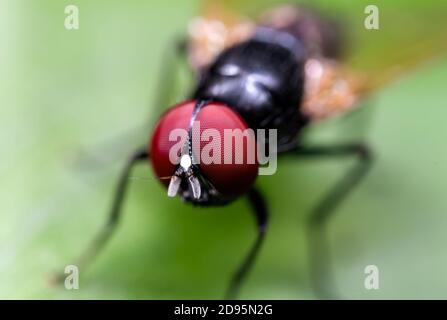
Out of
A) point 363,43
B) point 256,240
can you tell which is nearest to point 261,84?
point 256,240

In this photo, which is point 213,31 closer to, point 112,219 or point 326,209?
point 326,209

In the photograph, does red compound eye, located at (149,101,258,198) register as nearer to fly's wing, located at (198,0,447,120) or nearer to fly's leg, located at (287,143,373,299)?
fly's leg, located at (287,143,373,299)

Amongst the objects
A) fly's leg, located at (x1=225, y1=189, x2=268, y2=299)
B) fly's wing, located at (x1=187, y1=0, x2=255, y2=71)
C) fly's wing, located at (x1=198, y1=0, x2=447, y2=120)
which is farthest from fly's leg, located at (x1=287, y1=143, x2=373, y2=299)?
fly's wing, located at (x1=187, y1=0, x2=255, y2=71)

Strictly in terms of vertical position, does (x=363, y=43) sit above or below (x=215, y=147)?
above

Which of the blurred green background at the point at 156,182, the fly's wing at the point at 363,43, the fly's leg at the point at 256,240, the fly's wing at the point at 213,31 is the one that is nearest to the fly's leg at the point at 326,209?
the blurred green background at the point at 156,182

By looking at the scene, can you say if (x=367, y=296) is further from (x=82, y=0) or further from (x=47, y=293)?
(x=82, y=0)

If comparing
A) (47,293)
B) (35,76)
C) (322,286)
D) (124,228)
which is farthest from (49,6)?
(322,286)

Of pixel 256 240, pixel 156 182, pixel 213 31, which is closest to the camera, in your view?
pixel 256 240
